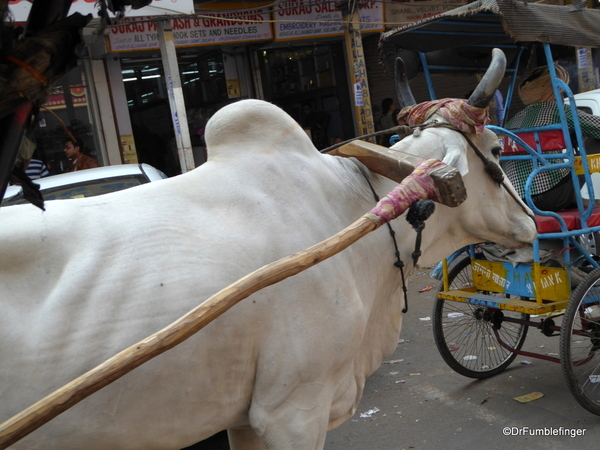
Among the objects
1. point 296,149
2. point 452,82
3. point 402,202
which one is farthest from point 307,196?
point 452,82

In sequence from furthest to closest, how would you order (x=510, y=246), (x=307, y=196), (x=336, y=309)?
(x=510, y=246)
(x=307, y=196)
(x=336, y=309)

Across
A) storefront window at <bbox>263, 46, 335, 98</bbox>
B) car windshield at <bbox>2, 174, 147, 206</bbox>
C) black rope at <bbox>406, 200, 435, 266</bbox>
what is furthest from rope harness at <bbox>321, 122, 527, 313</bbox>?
storefront window at <bbox>263, 46, 335, 98</bbox>

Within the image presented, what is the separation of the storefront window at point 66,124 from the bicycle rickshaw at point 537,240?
6.67 meters

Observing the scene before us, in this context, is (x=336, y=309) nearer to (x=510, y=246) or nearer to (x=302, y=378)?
(x=302, y=378)

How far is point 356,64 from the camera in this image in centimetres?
973

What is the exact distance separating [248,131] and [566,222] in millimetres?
2568

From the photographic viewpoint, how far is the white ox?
1665mm

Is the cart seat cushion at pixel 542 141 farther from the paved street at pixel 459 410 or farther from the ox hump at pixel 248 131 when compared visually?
the ox hump at pixel 248 131

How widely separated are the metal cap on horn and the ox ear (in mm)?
617

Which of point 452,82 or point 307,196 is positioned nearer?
point 307,196

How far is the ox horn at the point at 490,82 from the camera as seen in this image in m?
2.62

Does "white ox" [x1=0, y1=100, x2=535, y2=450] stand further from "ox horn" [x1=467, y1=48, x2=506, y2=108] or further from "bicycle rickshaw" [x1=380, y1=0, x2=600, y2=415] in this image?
"bicycle rickshaw" [x1=380, y1=0, x2=600, y2=415]

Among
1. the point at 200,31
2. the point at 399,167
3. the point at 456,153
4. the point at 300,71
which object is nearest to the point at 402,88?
the point at 456,153

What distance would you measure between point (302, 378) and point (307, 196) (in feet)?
2.07
